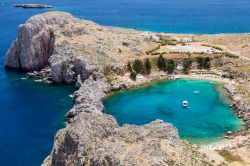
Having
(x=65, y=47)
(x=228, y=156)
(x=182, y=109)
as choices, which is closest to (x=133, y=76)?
(x=65, y=47)

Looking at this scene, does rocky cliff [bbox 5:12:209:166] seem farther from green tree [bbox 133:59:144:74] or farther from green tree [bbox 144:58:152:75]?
green tree [bbox 144:58:152:75]

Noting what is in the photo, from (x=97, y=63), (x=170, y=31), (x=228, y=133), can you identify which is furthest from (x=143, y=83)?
(x=170, y=31)

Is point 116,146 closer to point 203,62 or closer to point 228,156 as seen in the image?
point 228,156

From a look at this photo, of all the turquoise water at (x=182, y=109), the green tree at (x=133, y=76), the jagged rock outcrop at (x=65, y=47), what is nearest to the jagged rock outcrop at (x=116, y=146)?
the turquoise water at (x=182, y=109)

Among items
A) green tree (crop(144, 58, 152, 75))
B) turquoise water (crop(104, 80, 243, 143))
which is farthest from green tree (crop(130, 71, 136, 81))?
turquoise water (crop(104, 80, 243, 143))

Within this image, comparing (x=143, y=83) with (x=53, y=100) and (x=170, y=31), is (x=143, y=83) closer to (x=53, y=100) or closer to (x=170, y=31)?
(x=53, y=100)

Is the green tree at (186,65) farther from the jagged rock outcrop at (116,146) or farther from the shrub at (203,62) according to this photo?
the jagged rock outcrop at (116,146)
